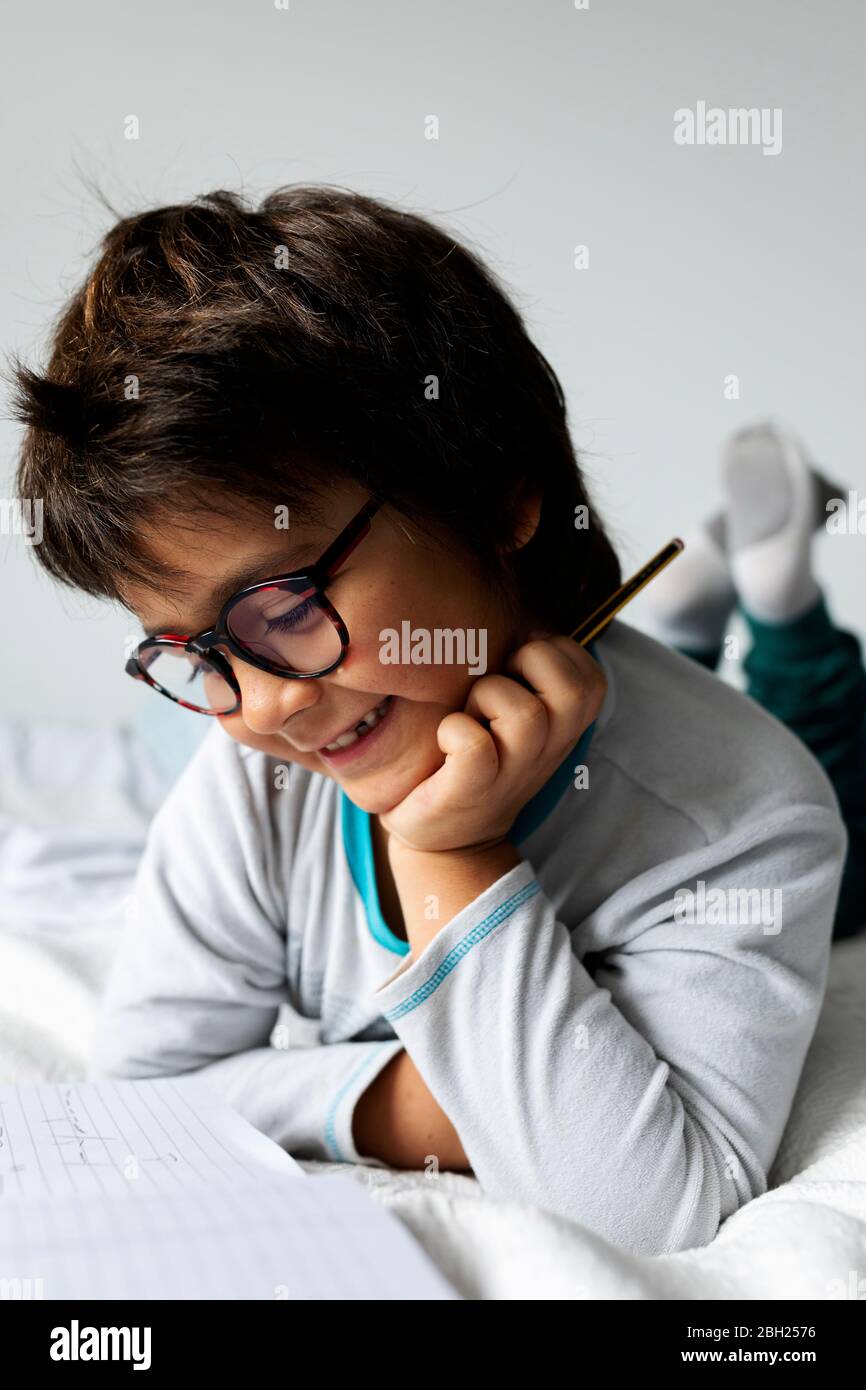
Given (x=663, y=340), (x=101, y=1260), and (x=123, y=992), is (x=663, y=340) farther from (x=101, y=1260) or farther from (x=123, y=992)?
(x=101, y=1260)

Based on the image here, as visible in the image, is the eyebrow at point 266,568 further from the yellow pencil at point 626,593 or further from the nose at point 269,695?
the yellow pencil at point 626,593

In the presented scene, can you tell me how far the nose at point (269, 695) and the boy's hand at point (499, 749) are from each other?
0.31ft

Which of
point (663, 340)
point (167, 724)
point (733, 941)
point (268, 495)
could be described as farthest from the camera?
point (663, 340)

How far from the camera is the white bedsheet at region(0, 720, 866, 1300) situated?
1.91 feet

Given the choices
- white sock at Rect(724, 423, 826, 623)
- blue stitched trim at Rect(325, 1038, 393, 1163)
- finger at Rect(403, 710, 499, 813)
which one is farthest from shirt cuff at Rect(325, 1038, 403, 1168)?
white sock at Rect(724, 423, 826, 623)

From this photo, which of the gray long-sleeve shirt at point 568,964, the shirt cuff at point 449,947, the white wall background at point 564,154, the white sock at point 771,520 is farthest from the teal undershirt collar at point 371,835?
the white wall background at point 564,154

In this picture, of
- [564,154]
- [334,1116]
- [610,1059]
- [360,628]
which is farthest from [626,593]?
[564,154]

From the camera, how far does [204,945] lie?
39.1 inches

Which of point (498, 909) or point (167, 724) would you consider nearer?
point (498, 909)

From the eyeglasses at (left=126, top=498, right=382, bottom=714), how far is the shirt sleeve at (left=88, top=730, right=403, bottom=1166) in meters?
0.20

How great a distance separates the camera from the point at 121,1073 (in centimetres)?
100

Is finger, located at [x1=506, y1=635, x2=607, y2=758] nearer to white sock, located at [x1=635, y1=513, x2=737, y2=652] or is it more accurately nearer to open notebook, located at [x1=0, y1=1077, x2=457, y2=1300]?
open notebook, located at [x1=0, y1=1077, x2=457, y2=1300]

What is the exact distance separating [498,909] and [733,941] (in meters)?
0.17
